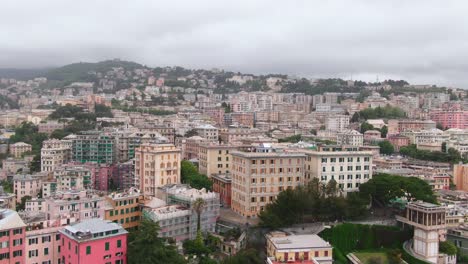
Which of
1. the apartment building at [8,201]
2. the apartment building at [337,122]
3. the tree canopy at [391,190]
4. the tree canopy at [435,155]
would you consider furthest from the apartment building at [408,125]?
the apartment building at [8,201]

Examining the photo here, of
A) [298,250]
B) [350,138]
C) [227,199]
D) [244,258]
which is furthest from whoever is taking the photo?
[350,138]

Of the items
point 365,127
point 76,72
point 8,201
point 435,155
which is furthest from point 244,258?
point 76,72

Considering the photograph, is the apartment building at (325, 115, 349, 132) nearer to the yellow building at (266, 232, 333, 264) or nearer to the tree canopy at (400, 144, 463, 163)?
the tree canopy at (400, 144, 463, 163)

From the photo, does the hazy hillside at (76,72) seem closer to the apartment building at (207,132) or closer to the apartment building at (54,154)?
the apartment building at (207,132)

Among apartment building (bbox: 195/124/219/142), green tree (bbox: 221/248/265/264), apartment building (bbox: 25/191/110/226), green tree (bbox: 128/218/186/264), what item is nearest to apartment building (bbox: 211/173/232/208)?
apartment building (bbox: 25/191/110/226)

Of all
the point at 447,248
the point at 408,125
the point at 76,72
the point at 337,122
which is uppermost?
the point at 76,72

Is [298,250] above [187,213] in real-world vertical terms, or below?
below

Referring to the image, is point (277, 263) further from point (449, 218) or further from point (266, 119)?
point (266, 119)

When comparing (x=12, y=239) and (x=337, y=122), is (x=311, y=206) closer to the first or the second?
(x=12, y=239)
